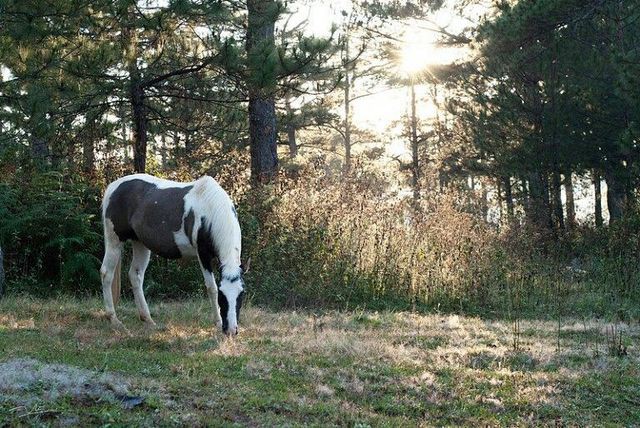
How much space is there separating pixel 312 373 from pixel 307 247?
16.3 feet

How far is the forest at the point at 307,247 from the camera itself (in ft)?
16.9

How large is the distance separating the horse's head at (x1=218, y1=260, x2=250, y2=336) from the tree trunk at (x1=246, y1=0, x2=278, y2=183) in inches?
148

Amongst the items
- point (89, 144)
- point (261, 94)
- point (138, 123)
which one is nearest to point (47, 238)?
point (89, 144)

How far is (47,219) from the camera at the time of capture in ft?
35.7

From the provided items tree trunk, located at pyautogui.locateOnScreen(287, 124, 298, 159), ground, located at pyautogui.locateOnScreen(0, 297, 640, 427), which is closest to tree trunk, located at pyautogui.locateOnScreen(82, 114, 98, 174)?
ground, located at pyautogui.locateOnScreen(0, 297, 640, 427)

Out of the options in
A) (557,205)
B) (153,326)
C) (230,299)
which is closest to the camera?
(230,299)

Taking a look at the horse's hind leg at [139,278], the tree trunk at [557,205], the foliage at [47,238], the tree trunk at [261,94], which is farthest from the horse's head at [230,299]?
the tree trunk at [557,205]

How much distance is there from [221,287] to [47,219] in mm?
4977

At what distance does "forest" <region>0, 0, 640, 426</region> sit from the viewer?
5.16 meters

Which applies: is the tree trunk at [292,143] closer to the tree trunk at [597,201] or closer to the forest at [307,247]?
the forest at [307,247]

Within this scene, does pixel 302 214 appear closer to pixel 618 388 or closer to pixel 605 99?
pixel 618 388

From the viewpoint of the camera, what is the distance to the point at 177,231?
7734 millimetres

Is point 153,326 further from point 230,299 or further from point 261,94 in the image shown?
point 261,94

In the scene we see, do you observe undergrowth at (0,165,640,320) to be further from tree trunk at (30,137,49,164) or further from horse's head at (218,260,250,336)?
horse's head at (218,260,250,336)
